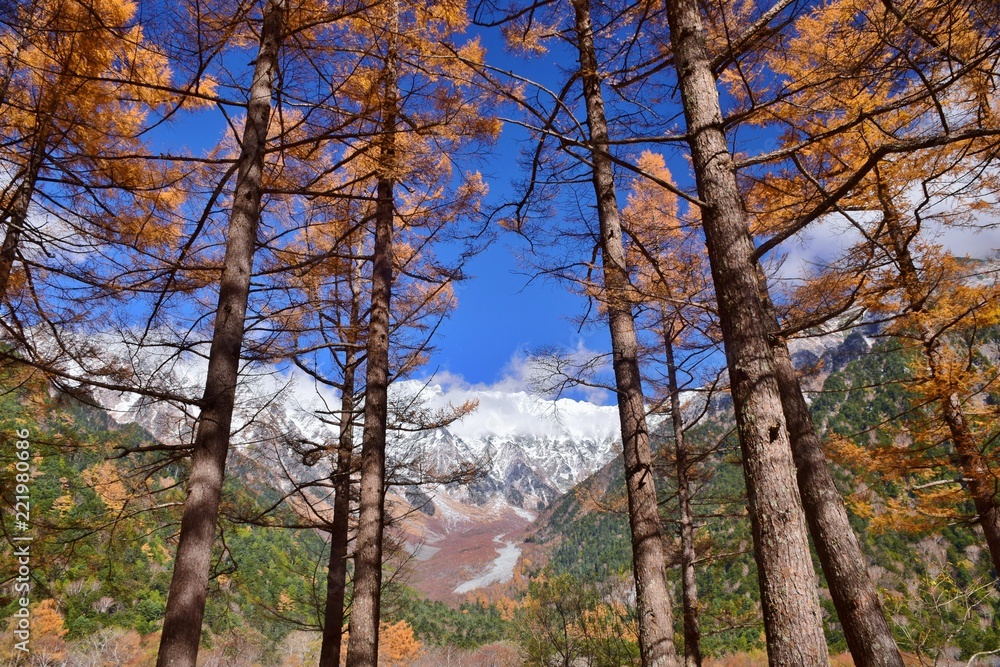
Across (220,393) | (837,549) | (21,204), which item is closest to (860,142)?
(837,549)

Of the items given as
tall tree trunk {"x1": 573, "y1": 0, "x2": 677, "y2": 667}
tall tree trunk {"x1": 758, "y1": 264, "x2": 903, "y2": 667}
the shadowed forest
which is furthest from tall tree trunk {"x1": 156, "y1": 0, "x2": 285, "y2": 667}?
tall tree trunk {"x1": 758, "y1": 264, "x2": 903, "y2": 667}

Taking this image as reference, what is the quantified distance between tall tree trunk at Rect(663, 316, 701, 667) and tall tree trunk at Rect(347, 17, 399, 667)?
3.74m

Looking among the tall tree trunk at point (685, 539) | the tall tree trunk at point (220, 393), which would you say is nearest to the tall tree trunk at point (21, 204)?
the tall tree trunk at point (220, 393)

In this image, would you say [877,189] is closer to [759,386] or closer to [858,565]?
[858,565]

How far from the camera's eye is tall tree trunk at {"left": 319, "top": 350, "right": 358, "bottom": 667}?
5.37m

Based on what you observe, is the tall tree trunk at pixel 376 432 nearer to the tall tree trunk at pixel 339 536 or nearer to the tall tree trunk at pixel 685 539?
the tall tree trunk at pixel 339 536

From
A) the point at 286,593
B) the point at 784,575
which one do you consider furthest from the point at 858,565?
the point at 286,593

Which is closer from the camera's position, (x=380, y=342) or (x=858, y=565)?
(x=858, y=565)

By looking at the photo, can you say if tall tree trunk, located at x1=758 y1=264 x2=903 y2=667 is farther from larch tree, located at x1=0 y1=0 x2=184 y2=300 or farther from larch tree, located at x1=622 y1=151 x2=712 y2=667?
larch tree, located at x1=0 y1=0 x2=184 y2=300

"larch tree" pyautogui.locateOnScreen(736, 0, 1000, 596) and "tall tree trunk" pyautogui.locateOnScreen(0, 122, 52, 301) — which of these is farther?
"tall tree trunk" pyautogui.locateOnScreen(0, 122, 52, 301)

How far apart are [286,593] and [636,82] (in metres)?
34.6

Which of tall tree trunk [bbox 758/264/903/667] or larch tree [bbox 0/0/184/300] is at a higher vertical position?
larch tree [bbox 0/0/184/300]

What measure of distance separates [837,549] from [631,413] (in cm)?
201

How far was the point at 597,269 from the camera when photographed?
176 inches
